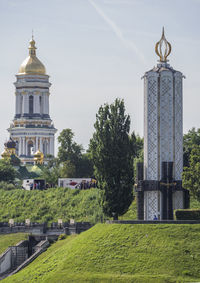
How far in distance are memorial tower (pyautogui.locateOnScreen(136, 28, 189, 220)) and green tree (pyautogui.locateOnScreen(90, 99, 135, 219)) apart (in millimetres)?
1146

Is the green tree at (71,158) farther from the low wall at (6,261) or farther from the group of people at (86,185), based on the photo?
the low wall at (6,261)

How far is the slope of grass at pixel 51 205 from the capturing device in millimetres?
83062

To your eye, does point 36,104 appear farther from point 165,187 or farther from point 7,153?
point 165,187

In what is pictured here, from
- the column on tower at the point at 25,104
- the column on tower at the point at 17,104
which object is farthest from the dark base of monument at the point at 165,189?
the column on tower at the point at 17,104

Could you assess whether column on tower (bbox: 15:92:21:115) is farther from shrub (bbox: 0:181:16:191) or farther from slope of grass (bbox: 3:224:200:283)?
slope of grass (bbox: 3:224:200:283)

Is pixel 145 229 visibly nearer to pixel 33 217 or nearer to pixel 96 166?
pixel 96 166

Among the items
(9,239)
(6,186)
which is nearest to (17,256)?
(9,239)

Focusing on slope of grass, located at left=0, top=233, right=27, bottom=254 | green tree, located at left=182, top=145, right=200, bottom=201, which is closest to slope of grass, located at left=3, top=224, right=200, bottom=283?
green tree, located at left=182, top=145, right=200, bottom=201

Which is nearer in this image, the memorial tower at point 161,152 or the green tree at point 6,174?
the memorial tower at point 161,152

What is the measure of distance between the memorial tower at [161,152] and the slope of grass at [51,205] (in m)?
10.1

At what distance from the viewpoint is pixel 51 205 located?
8812cm

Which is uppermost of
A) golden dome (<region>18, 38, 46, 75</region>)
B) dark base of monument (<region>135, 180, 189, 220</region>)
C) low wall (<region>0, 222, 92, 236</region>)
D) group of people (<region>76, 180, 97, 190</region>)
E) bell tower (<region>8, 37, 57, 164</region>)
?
golden dome (<region>18, 38, 46, 75</region>)

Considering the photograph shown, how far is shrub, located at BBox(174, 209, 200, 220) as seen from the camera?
207 feet

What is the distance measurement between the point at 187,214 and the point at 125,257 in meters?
8.29
